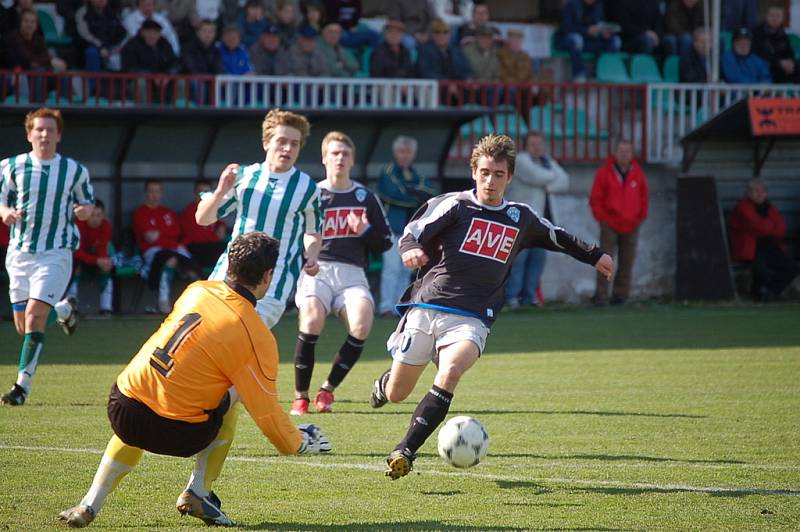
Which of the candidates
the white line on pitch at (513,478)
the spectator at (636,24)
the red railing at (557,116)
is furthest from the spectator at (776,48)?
the white line on pitch at (513,478)

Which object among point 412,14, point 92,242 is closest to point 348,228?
point 92,242

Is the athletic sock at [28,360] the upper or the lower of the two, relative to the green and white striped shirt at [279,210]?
lower

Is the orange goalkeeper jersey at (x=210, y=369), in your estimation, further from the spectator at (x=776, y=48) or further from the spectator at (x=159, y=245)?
the spectator at (x=776, y=48)

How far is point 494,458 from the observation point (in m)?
7.08

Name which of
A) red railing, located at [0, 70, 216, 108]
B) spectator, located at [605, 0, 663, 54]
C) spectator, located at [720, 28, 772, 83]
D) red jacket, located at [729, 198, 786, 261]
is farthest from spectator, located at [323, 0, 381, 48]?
red jacket, located at [729, 198, 786, 261]

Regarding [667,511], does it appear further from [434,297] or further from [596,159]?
[596,159]

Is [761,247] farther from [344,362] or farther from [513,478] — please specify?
[513,478]

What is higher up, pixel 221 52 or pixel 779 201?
pixel 221 52

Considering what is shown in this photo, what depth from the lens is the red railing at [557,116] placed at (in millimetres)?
17438

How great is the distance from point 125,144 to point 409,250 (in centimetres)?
956

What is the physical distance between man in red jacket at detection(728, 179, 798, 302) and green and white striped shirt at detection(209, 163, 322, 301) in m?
10.7

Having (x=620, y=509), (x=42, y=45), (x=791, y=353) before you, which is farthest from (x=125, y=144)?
(x=620, y=509)

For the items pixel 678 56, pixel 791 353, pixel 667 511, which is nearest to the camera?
pixel 667 511

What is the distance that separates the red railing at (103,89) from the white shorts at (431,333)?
9049 mm
